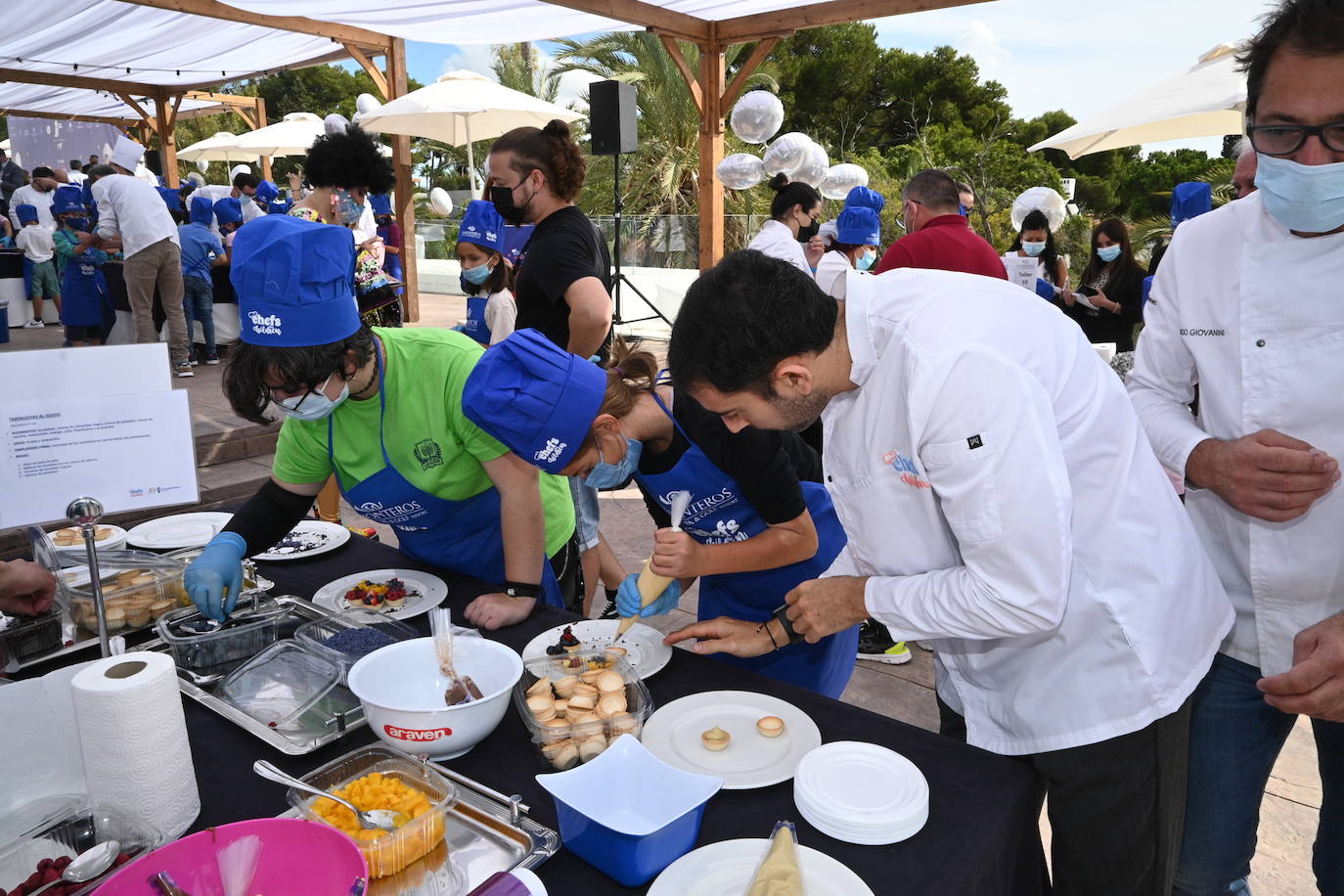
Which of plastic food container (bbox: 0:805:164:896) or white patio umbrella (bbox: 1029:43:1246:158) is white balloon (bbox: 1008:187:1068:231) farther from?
plastic food container (bbox: 0:805:164:896)

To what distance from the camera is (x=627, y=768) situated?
1143mm

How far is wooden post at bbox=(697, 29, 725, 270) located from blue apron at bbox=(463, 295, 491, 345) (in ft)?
11.3

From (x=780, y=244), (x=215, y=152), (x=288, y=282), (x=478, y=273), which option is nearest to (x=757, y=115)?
(x=780, y=244)

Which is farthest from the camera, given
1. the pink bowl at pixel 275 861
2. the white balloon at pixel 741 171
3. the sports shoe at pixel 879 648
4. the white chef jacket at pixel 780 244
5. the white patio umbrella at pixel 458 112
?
the white balloon at pixel 741 171

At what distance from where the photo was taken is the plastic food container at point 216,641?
1575 millimetres

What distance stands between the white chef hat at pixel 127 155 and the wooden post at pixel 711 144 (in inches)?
200

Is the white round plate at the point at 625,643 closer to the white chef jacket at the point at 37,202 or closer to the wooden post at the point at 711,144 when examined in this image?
the wooden post at the point at 711,144

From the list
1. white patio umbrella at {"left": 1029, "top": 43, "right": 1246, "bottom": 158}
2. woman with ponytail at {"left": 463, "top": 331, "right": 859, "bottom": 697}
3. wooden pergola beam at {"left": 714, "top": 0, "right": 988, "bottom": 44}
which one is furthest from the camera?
wooden pergola beam at {"left": 714, "top": 0, "right": 988, "bottom": 44}

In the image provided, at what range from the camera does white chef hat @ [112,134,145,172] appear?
766 cm

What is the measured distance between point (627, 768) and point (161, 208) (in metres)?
7.19

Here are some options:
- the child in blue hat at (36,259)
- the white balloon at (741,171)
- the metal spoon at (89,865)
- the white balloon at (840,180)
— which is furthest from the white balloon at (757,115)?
the child in blue hat at (36,259)

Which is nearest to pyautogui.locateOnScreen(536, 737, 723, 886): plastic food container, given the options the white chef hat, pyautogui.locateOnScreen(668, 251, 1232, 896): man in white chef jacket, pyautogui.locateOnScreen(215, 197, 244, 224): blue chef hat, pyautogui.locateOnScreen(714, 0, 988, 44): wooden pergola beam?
pyautogui.locateOnScreen(668, 251, 1232, 896): man in white chef jacket

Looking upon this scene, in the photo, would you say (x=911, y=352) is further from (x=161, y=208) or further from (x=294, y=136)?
(x=294, y=136)

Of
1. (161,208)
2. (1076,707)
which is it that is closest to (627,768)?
(1076,707)
